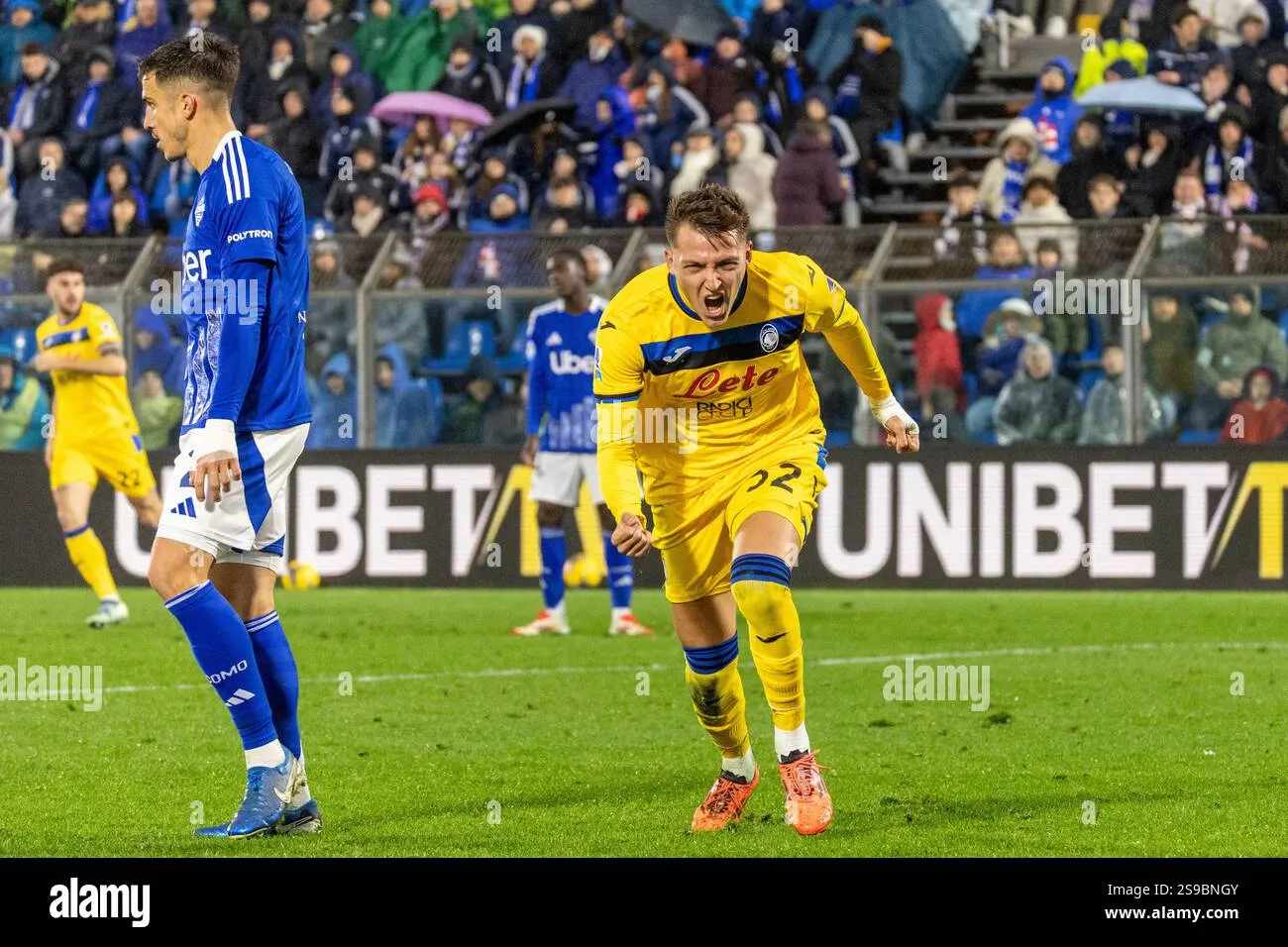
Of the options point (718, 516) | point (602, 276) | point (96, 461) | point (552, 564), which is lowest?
point (552, 564)

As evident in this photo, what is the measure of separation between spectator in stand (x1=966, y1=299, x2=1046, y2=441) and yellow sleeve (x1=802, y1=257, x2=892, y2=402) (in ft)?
28.4

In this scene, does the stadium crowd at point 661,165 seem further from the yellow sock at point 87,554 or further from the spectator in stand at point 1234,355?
the yellow sock at point 87,554

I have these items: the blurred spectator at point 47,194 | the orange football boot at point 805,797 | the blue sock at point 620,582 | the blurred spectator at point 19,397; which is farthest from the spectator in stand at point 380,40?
the orange football boot at point 805,797

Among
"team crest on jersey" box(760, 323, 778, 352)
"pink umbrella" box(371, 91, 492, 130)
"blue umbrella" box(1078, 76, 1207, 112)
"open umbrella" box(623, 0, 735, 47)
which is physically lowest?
"team crest on jersey" box(760, 323, 778, 352)

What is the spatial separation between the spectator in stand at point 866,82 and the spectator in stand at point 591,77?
2.03 meters

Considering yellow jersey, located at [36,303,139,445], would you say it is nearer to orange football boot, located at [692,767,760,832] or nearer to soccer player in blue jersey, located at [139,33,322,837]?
soccer player in blue jersey, located at [139,33,322,837]

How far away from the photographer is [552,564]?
44.3 feet

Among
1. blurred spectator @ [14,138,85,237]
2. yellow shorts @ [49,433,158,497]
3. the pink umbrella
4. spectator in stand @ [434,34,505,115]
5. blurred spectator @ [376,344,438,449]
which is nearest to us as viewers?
yellow shorts @ [49,433,158,497]

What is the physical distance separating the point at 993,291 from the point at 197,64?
1005 centimetres

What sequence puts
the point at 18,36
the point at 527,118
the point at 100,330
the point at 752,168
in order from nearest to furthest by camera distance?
the point at 100,330 → the point at 752,168 → the point at 527,118 → the point at 18,36

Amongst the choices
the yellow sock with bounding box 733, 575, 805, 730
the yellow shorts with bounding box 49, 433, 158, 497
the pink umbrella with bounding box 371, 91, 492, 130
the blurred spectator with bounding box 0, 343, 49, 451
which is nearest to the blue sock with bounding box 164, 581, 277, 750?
the yellow sock with bounding box 733, 575, 805, 730

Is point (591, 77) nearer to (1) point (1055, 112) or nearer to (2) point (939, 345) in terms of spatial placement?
(1) point (1055, 112)

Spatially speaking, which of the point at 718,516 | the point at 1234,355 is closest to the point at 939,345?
the point at 1234,355

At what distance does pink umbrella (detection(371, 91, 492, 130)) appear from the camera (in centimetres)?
1966
